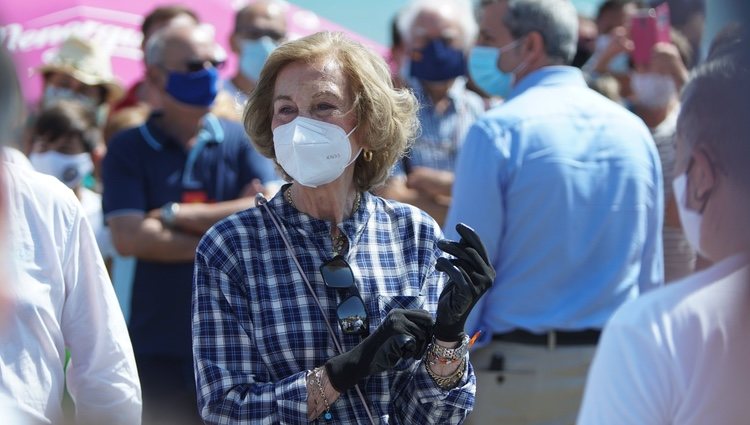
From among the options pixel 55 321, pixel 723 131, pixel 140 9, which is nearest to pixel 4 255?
pixel 723 131

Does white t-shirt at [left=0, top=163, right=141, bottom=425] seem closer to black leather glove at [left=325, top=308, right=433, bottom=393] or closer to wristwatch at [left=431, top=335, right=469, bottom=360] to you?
black leather glove at [left=325, top=308, right=433, bottom=393]

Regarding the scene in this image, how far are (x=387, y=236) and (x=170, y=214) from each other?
192 cm

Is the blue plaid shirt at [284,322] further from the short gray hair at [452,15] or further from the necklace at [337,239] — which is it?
the short gray hair at [452,15]

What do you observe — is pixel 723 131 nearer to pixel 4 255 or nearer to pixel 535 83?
pixel 4 255

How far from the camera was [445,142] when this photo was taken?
5566 millimetres

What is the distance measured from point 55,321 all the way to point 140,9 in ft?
20.0

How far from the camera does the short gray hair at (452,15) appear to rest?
19.4ft

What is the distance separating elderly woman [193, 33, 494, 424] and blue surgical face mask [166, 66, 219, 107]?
1.89 meters

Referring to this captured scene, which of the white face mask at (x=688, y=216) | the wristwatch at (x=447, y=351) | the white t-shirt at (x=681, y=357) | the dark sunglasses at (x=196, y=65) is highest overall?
the white face mask at (x=688, y=216)

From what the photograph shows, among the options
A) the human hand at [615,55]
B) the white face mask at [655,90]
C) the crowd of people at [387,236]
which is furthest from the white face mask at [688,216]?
the human hand at [615,55]

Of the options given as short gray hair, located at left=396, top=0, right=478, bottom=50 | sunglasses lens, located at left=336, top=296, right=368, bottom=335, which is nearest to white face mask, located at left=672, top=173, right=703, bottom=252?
sunglasses lens, located at left=336, top=296, right=368, bottom=335

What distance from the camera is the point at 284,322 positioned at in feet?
8.90

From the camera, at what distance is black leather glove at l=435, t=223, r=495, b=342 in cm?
256

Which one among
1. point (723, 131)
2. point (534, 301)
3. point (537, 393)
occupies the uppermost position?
point (723, 131)
